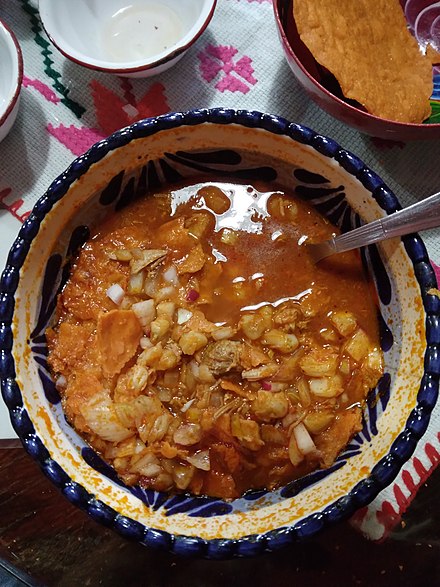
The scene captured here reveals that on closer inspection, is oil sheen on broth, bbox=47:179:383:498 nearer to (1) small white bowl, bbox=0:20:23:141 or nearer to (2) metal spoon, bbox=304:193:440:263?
(2) metal spoon, bbox=304:193:440:263

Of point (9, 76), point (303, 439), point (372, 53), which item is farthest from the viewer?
point (9, 76)

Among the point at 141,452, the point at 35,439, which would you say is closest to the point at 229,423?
the point at 141,452

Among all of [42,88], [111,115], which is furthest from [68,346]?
[42,88]

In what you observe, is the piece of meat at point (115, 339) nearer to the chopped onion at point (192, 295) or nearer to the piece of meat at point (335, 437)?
the chopped onion at point (192, 295)

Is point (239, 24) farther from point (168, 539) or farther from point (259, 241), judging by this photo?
point (168, 539)

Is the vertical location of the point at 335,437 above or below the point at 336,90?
below

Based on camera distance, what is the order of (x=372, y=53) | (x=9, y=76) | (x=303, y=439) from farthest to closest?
(x=9, y=76) → (x=372, y=53) → (x=303, y=439)

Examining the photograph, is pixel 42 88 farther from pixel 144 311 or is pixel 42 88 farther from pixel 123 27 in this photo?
pixel 144 311
